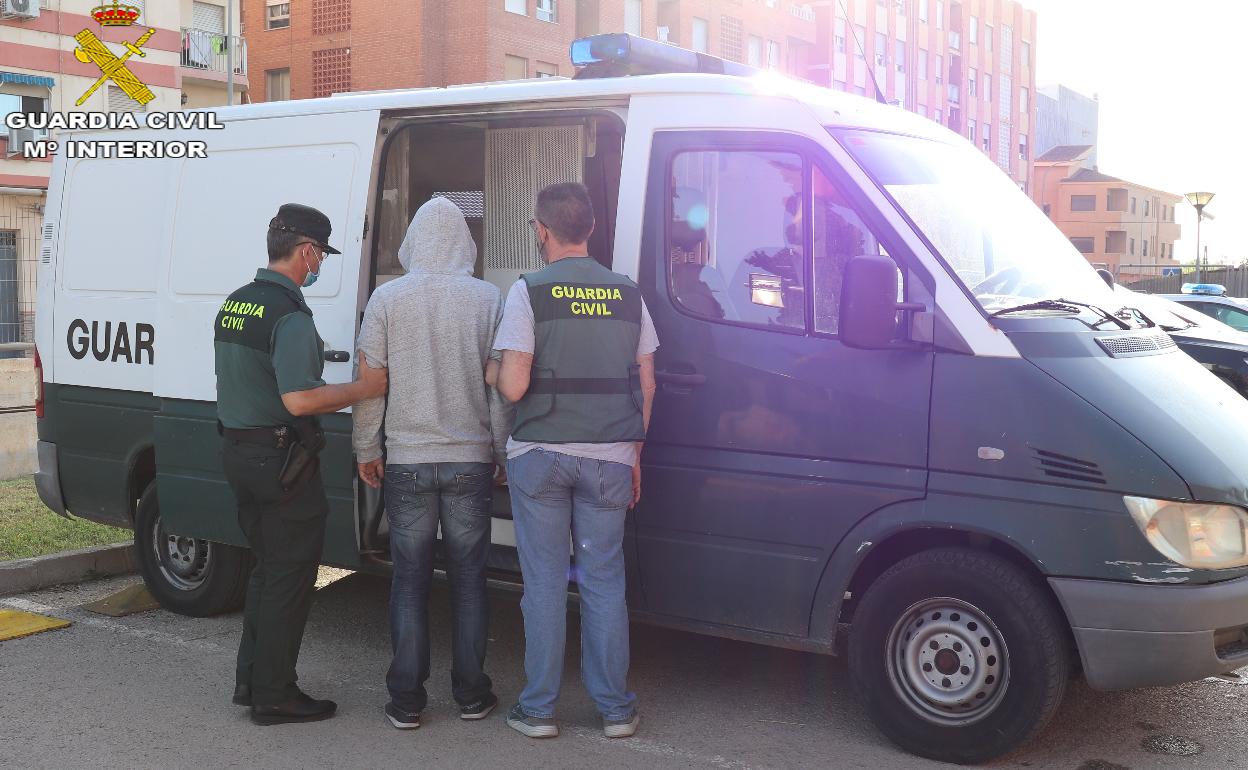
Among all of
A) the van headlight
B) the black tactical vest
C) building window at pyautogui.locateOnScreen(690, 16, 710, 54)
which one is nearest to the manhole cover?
the van headlight

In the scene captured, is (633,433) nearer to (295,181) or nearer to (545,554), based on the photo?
(545,554)

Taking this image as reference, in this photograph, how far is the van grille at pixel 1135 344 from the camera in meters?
4.59

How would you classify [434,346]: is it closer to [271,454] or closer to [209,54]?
[271,454]

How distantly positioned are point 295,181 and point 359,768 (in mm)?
2696

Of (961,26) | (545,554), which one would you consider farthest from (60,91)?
(961,26)

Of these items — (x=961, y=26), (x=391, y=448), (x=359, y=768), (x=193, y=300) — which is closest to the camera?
(x=359, y=768)

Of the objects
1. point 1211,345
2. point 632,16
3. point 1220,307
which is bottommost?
point 1211,345

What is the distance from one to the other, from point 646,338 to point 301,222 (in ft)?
4.61

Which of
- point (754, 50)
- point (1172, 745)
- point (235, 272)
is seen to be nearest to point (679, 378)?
point (1172, 745)

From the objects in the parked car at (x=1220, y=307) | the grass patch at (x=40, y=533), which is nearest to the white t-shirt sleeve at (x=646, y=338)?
the grass patch at (x=40, y=533)

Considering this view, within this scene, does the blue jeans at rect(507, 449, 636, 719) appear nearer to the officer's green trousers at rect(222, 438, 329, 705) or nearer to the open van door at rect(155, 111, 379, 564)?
the officer's green trousers at rect(222, 438, 329, 705)

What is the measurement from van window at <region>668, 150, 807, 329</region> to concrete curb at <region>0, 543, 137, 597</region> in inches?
164

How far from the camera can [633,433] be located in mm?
4773

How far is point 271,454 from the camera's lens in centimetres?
497
